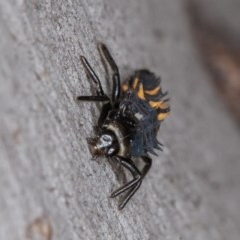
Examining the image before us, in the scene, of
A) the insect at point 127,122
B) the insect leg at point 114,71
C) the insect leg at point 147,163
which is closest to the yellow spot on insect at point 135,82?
the insect at point 127,122

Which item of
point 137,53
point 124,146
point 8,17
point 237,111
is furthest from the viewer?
point 237,111

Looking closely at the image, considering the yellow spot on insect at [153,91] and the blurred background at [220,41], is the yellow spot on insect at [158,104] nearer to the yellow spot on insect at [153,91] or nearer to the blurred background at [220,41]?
the yellow spot on insect at [153,91]

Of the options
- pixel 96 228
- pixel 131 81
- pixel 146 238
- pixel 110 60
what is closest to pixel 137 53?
pixel 131 81

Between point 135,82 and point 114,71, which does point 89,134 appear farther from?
point 135,82

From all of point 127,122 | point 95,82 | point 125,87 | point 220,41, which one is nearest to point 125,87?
point 125,87

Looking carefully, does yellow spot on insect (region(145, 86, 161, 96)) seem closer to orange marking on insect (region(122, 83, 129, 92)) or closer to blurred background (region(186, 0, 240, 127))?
orange marking on insect (region(122, 83, 129, 92))

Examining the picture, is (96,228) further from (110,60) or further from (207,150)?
(207,150)
